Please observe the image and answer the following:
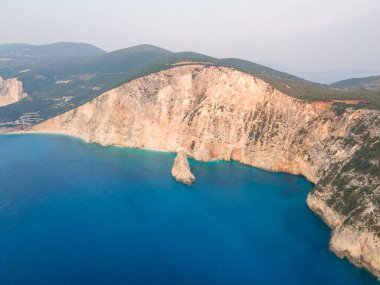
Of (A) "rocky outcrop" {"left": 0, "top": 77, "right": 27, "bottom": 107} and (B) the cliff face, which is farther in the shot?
(A) "rocky outcrop" {"left": 0, "top": 77, "right": 27, "bottom": 107}

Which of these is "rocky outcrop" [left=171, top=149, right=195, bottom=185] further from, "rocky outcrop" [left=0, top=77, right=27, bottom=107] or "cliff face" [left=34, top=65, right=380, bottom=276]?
"rocky outcrop" [left=0, top=77, right=27, bottom=107]

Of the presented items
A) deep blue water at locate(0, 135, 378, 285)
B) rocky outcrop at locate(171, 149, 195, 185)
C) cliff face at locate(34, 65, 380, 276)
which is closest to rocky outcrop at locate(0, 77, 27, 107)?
cliff face at locate(34, 65, 380, 276)

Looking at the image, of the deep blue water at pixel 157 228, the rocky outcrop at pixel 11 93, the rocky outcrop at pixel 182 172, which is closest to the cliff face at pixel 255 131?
the deep blue water at pixel 157 228

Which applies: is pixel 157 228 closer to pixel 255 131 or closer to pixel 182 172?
pixel 182 172

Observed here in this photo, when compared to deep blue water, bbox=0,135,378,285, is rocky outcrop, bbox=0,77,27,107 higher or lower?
lower

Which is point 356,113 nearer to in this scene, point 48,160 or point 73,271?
point 73,271

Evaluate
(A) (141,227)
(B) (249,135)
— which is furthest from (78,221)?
(B) (249,135)

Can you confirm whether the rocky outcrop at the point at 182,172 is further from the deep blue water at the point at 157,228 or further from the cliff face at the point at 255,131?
the cliff face at the point at 255,131
